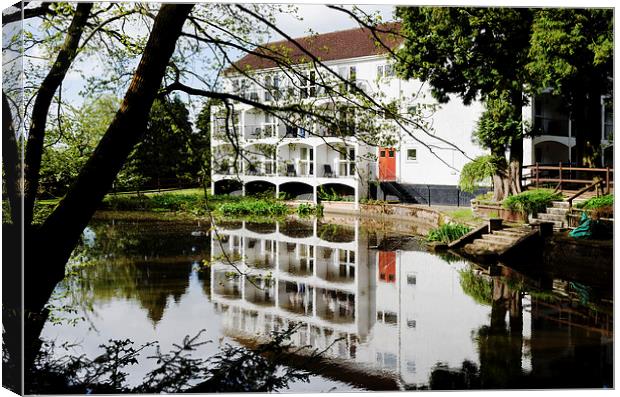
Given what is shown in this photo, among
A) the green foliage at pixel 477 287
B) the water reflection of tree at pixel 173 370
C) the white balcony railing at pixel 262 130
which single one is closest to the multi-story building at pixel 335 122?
the white balcony railing at pixel 262 130

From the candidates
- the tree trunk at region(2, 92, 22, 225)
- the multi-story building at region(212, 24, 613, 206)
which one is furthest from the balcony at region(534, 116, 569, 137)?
the tree trunk at region(2, 92, 22, 225)

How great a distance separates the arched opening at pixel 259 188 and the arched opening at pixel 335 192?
0.56m

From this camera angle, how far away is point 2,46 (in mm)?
4273

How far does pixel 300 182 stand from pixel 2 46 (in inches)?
88.2

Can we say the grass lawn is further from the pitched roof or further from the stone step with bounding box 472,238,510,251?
the pitched roof

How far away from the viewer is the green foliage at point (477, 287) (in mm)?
5484

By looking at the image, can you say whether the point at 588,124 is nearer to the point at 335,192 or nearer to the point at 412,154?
the point at 412,154

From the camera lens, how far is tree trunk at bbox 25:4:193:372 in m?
3.84

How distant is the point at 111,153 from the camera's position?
3.84 m

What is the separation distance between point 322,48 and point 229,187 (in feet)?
3.87

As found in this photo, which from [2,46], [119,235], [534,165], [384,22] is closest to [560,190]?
[534,165]

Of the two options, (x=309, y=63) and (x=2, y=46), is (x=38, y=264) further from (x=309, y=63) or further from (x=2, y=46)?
(x=309, y=63)

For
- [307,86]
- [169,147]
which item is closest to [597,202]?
[307,86]

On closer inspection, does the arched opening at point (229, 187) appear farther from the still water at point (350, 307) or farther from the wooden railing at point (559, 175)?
the wooden railing at point (559, 175)
